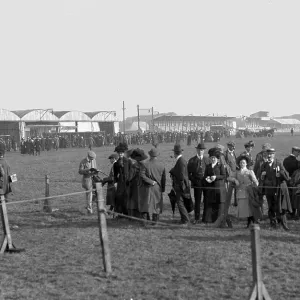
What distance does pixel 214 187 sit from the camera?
11.4 m

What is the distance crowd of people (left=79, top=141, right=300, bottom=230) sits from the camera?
1080 centimetres

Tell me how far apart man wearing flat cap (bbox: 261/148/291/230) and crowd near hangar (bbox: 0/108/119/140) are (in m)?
49.0

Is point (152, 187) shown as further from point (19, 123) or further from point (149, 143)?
point (149, 143)

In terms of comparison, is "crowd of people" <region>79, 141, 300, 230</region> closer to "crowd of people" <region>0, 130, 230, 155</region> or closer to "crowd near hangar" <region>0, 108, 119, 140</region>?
"crowd of people" <region>0, 130, 230, 155</region>

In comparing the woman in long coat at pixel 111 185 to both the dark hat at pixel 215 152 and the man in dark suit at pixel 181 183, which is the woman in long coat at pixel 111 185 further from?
the dark hat at pixel 215 152

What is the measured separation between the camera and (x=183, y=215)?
1141 cm

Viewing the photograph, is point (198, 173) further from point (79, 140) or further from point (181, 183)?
point (79, 140)

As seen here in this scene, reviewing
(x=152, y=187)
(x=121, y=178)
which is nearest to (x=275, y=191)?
(x=152, y=187)

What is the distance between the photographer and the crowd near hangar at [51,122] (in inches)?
2285

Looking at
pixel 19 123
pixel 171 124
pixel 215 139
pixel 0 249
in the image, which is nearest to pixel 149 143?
pixel 215 139

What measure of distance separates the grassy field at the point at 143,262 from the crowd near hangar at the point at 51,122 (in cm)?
4711

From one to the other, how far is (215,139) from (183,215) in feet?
187

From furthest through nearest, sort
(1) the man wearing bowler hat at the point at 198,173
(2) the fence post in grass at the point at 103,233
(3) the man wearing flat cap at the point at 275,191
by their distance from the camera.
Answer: (1) the man wearing bowler hat at the point at 198,173 < (3) the man wearing flat cap at the point at 275,191 < (2) the fence post in grass at the point at 103,233

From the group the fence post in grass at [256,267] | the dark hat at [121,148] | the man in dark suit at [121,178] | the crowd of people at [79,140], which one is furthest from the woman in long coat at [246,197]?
the crowd of people at [79,140]
